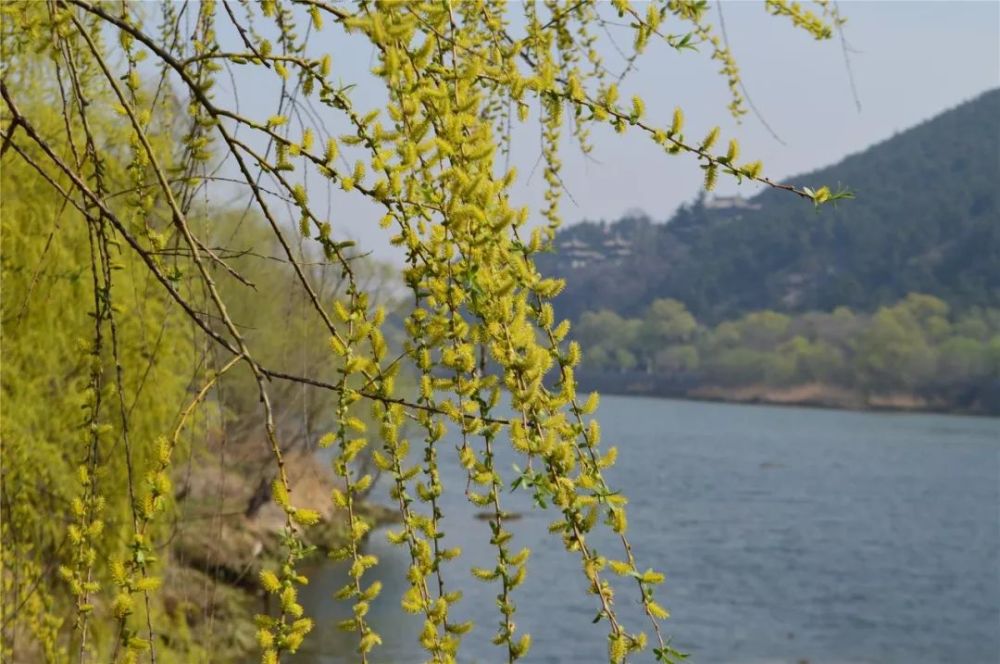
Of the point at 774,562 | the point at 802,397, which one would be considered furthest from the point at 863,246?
the point at 774,562

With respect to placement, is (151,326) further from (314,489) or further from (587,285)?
(587,285)

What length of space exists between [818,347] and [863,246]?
9824mm

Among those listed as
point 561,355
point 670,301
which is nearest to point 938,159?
point 670,301

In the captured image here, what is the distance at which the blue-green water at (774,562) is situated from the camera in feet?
55.7

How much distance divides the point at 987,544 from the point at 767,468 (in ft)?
41.1

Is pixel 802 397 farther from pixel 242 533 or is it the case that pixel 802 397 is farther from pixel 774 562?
pixel 242 533

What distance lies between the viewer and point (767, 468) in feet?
124

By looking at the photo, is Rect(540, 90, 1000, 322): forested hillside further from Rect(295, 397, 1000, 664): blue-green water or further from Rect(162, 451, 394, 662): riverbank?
Rect(162, 451, 394, 662): riverbank

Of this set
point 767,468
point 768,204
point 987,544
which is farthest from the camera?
point 768,204

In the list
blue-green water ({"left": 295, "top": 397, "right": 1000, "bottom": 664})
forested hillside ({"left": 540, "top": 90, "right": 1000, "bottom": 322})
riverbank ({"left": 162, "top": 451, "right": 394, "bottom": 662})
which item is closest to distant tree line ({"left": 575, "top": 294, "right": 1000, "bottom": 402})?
forested hillside ({"left": 540, "top": 90, "right": 1000, "bottom": 322})

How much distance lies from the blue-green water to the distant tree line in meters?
12.8

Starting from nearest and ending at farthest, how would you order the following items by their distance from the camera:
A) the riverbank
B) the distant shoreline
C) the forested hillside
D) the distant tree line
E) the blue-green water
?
the riverbank
the blue-green water
the distant tree line
the distant shoreline
the forested hillside

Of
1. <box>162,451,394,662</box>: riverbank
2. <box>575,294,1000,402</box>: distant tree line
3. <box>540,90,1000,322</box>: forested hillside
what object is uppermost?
<box>540,90,1000,322</box>: forested hillside

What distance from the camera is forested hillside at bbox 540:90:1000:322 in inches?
2467
